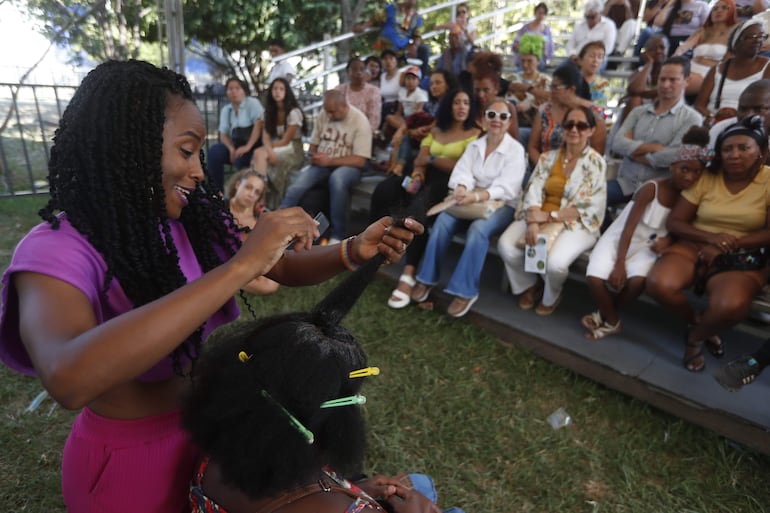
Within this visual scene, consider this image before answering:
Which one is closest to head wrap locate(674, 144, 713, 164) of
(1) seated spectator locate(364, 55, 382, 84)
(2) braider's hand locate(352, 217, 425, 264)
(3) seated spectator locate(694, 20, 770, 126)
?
(3) seated spectator locate(694, 20, 770, 126)

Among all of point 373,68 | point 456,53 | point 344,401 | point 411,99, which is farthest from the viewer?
point 373,68

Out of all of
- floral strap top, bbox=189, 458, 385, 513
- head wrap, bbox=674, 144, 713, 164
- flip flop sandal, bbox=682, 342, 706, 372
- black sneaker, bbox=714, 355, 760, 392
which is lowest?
flip flop sandal, bbox=682, 342, 706, 372

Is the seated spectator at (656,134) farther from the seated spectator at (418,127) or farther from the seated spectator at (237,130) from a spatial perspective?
the seated spectator at (237,130)

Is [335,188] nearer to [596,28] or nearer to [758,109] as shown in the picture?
[758,109]

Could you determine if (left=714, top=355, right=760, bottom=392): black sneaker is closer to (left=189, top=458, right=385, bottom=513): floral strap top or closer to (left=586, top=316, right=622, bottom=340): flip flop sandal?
(left=586, top=316, right=622, bottom=340): flip flop sandal

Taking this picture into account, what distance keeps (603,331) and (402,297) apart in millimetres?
1580

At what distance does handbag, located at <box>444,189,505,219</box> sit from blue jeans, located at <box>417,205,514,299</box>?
45 millimetres

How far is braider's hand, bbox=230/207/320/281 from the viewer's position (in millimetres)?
1030

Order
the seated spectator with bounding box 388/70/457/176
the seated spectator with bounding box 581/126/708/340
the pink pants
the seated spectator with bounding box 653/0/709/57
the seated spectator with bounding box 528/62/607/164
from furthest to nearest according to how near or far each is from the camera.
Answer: the seated spectator with bounding box 653/0/709/57 < the seated spectator with bounding box 388/70/457/176 < the seated spectator with bounding box 528/62/607/164 < the seated spectator with bounding box 581/126/708/340 < the pink pants

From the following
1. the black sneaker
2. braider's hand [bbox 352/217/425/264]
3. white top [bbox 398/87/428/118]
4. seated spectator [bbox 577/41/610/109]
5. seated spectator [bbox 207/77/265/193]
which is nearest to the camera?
braider's hand [bbox 352/217/425/264]

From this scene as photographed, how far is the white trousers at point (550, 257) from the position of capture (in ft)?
12.8

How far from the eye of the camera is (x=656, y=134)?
4312mm

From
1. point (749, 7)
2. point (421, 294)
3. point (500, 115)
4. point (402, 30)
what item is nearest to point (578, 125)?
point (500, 115)

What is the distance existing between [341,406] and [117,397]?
0.56 meters
